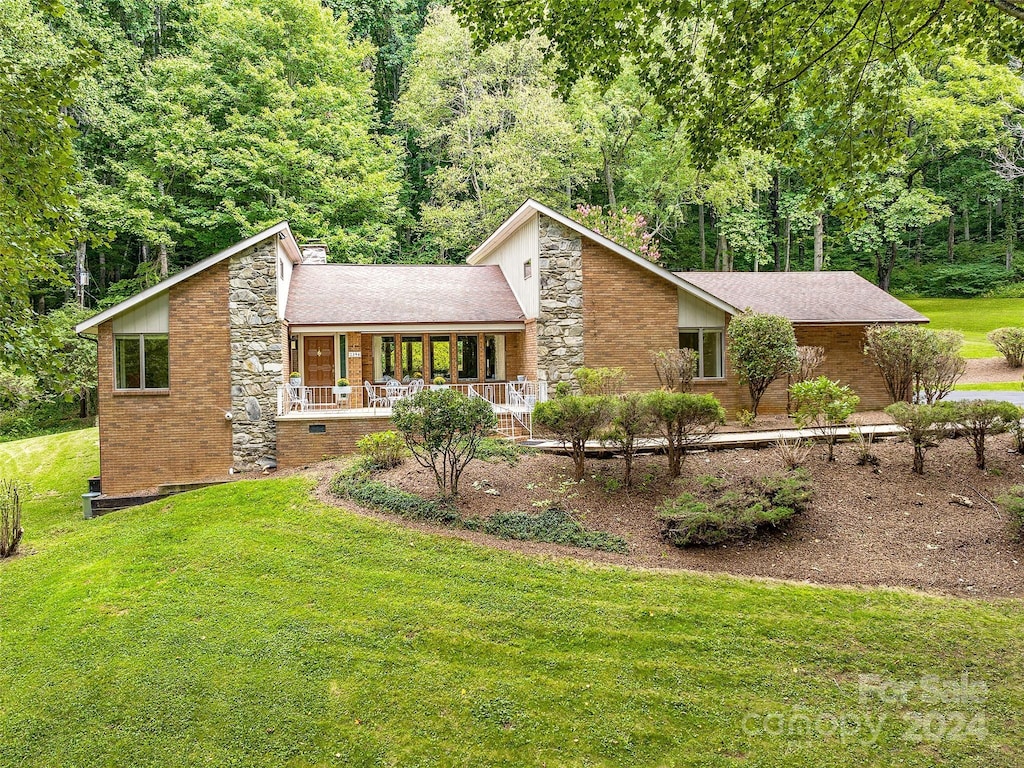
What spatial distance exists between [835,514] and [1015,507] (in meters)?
1.74

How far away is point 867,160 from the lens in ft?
20.5

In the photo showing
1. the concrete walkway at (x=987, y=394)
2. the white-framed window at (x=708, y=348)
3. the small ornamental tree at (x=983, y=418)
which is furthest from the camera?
the concrete walkway at (x=987, y=394)

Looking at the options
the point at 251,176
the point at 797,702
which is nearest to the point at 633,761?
the point at 797,702

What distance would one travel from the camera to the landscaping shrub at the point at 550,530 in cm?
726

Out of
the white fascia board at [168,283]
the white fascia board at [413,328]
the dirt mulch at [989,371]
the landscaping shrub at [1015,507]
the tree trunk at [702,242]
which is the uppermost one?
the tree trunk at [702,242]

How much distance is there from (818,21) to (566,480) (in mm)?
6252

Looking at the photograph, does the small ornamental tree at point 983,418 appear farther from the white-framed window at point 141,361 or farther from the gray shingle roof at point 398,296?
the white-framed window at point 141,361

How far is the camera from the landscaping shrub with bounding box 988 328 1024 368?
19469 mm

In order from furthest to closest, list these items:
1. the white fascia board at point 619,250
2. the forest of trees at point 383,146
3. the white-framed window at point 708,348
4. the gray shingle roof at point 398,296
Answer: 1. the forest of trees at point 383,146
2. the gray shingle roof at point 398,296
3. the white-framed window at point 708,348
4. the white fascia board at point 619,250

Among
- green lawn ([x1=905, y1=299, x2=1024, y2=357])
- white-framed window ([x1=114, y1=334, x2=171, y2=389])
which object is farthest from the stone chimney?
green lawn ([x1=905, y1=299, x2=1024, y2=357])

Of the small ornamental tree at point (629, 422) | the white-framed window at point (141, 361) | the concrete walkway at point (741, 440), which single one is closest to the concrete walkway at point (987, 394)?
the concrete walkway at point (741, 440)

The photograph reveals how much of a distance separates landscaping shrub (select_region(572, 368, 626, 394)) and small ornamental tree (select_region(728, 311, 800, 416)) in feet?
8.56

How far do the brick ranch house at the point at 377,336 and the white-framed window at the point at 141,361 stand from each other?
27 millimetres

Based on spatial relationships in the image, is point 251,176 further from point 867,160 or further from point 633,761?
point 633,761
